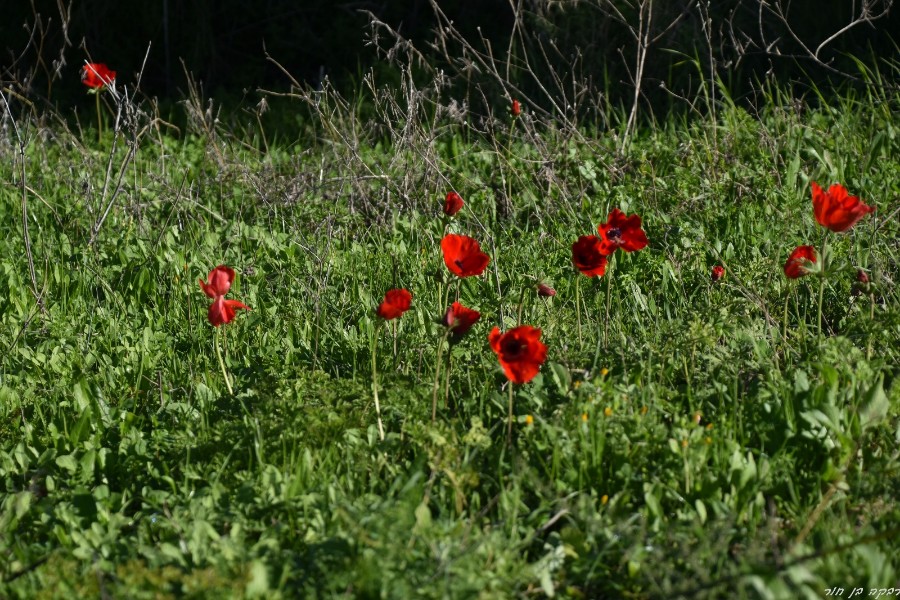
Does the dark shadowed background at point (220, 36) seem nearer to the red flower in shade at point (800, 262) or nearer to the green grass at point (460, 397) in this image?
the green grass at point (460, 397)

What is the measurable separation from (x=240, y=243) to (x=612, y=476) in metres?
2.05

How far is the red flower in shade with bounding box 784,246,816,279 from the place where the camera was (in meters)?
2.59

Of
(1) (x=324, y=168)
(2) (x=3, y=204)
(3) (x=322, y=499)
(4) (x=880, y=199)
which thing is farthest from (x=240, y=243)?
(4) (x=880, y=199)

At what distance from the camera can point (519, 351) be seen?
2242 mm

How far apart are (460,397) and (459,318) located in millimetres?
448

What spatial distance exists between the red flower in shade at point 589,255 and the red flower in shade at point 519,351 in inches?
15.8

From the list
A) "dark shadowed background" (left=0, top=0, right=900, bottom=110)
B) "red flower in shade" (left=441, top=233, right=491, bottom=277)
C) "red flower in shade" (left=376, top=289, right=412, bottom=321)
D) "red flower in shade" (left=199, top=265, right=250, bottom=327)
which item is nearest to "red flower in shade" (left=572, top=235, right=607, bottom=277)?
"red flower in shade" (left=441, top=233, right=491, bottom=277)

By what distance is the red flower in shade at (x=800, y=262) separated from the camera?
2594 millimetres

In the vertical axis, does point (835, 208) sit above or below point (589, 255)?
above

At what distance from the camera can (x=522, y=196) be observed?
420 centimetres

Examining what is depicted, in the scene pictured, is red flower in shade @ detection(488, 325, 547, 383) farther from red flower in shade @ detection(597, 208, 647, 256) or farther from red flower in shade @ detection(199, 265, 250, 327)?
red flower in shade @ detection(199, 265, 250, 327)

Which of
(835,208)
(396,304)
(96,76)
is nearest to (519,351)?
(396,304)

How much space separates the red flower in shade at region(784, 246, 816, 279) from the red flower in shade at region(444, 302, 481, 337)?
860mm

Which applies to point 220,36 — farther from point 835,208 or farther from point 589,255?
point 835,208
